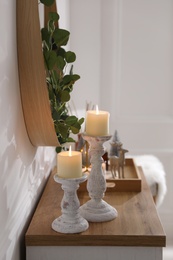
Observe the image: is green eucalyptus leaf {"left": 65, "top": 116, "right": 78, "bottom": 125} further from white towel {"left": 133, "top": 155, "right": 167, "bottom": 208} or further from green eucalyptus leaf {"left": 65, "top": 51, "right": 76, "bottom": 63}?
white towel {"left": 133, "top": 155, "right": 167, "bottom": 208}

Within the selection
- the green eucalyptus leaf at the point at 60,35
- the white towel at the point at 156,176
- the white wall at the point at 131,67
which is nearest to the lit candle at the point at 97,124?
the green eucalyptus leaf at the point at 60,35

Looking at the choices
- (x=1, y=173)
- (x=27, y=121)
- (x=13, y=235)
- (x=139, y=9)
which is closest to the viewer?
(x=1, y=173)

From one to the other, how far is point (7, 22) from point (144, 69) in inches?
97.9

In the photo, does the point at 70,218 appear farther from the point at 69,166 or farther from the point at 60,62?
the point at 60,62

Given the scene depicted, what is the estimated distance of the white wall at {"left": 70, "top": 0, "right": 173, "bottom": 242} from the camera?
3727mm

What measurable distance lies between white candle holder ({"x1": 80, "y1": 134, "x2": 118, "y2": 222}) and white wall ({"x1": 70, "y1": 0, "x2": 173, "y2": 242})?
195 cm

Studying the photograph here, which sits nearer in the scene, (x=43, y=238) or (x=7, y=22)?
(x=7, y=22)

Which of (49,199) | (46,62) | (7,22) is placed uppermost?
A: (7,22)

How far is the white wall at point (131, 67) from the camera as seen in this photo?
3.73 m

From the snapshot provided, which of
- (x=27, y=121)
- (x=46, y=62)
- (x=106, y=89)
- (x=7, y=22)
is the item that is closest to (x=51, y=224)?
(x=27, y=121)

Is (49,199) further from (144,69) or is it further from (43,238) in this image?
(144,69)

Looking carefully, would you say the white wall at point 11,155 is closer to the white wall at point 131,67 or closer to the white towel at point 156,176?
the white towel at point 156,176

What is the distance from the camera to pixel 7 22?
145 centimetres

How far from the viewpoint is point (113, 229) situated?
167cm
